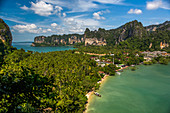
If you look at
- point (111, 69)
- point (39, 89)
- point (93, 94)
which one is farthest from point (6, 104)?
point (111, 69)

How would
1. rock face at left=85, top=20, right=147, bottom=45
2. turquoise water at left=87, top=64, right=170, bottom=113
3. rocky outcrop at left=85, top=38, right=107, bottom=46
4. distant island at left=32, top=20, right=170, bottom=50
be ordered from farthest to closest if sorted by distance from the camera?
rocky outcrop at left=85, top=38, right=107, bottom=46 → rock face at left=85, top=20, right=147, bottom=45 → distant island at left=32, top=20, right=170, bottom=50 → turquoise water at left=87, top=64, right=170, bottom=113

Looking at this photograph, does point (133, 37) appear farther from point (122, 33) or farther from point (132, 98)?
point (132, 98)

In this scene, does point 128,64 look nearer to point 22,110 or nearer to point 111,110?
point 111,110

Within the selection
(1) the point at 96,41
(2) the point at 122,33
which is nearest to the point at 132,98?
(1) the point at 96,41

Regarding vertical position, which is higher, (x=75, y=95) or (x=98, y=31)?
(x=98, y=31)

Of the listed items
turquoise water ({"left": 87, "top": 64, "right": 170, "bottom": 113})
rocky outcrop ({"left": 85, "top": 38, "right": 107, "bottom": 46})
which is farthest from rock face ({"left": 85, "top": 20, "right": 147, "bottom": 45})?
turquoise water ({"left": 87, "top": 64, "right": 170, "bottom": 113})

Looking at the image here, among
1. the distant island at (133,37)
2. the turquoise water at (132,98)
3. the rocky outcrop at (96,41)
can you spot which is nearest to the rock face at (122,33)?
the distant island at (133,37)

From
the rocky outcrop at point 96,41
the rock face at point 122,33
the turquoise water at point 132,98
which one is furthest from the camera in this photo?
the rocky outcrop at point 96,41

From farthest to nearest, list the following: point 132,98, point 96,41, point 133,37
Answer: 1. point 96,41
2. point 133,37
3. point 132,98

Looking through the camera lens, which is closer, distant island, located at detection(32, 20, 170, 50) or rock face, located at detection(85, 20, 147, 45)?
distant island, located at detection(32, 20, 170, 50)

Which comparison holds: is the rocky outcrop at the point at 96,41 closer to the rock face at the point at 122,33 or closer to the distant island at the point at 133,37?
the distant island at the point at 133,37

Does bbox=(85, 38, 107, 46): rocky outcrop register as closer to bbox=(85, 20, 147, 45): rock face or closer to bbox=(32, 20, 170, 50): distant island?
bbox=(32, 20, 170, 50): distant island
